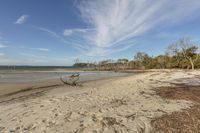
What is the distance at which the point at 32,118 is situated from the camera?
5.45 metres

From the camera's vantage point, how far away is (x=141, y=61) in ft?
272

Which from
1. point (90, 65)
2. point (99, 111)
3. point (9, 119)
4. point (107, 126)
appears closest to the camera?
point (107, 126)

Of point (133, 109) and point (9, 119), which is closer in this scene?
point (9, 119)

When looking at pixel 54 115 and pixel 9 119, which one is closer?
pixel 9 119

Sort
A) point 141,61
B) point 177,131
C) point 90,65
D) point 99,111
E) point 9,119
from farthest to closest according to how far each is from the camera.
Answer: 1. point 90,65
2. point 141,61
3. point 99,111
4. point 9,119
5. point 177,131

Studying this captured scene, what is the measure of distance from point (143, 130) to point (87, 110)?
2542 mm

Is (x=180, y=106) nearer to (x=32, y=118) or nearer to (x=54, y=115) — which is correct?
(x=54, y=115)

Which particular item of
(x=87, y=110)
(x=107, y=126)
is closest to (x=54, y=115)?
(x=87, y=110)

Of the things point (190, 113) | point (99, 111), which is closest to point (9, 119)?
point (99, 111)

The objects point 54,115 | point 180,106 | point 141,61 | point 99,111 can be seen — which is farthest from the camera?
point 141,61

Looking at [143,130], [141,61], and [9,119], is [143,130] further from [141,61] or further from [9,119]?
[141,61]

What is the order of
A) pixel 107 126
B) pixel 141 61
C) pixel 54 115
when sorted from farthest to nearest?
pixel 141 61, pixel 54 115, pixel 107 126

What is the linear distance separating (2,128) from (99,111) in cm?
320

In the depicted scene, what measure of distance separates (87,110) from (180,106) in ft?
12.8
